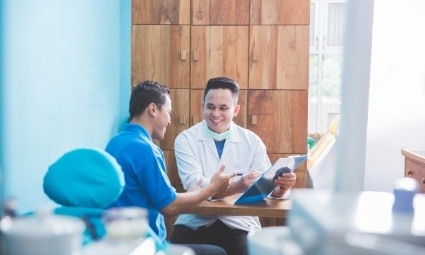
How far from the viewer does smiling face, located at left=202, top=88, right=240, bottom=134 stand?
9.41 ft

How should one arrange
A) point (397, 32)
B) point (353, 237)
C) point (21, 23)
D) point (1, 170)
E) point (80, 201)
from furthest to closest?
point (397, 32) < point (21, 23) < point (1, 170) < point (80, 201) < point (353, 237)

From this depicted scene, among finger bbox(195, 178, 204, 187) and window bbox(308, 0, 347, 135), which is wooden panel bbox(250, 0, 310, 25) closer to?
finger bbox(195, 178, 204, 187)

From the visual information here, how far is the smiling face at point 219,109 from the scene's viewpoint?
287 cm

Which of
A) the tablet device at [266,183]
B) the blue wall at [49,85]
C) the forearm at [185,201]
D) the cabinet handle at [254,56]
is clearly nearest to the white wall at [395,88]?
the cabinet handle at [254,56]

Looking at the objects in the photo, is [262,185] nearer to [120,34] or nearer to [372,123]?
[120,34]

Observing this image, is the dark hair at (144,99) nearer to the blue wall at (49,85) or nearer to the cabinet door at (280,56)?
the blue wall at (49,85)

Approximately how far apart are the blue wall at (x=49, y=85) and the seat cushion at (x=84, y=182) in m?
0.41

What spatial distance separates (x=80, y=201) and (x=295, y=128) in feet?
7.43

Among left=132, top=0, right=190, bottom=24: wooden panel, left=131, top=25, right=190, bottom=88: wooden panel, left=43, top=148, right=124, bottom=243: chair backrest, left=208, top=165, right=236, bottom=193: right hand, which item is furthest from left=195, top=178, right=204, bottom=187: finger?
left=132, top=0, right=190, bottom=24: wooden panel

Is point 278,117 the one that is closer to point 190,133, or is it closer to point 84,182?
point 190,133

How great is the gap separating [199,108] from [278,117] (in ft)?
1.66

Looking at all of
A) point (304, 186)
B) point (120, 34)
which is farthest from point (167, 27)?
point (304, 186)

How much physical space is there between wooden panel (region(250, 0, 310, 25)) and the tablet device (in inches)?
49.0

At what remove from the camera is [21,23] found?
1790 millimetres
